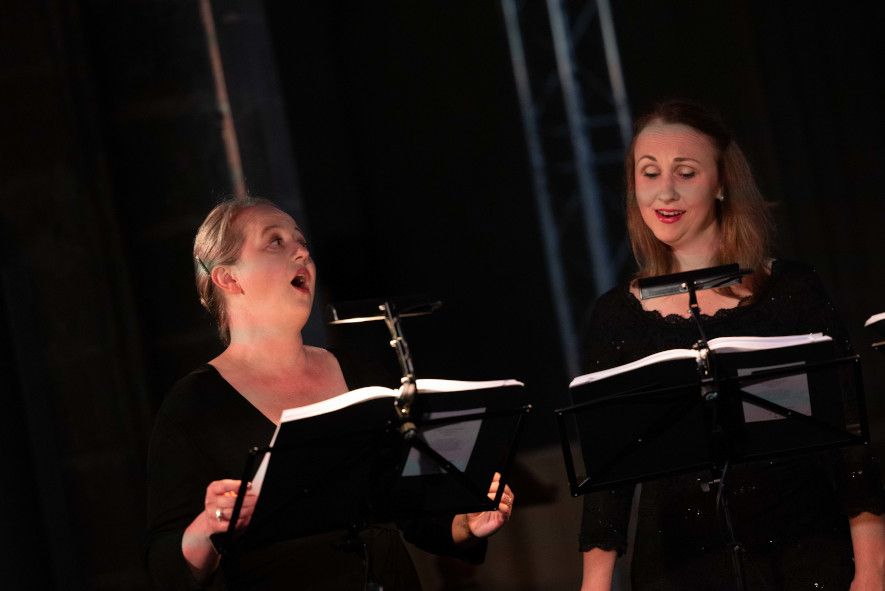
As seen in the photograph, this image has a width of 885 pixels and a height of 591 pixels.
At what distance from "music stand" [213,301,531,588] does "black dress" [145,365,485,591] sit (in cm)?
33

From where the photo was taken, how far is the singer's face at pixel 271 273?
2822 mm

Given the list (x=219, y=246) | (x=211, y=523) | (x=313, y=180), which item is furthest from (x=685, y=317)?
(x=313, y=180)

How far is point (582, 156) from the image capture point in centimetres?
706

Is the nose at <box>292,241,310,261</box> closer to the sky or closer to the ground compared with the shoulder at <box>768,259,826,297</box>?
closer to the sky

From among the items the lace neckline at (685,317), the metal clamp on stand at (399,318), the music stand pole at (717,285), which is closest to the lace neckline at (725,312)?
the lace neckline at (685,317)

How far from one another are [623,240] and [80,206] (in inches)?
159

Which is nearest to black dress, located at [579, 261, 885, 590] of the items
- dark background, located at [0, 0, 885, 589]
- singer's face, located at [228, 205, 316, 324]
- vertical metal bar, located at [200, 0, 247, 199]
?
singer's face, located at [228, 205, 316, 324]

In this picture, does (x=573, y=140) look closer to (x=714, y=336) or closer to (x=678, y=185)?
(x=678, y=185)

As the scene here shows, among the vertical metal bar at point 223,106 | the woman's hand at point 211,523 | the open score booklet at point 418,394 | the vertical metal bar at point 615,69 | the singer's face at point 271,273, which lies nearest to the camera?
the open score booklet at point 418,394

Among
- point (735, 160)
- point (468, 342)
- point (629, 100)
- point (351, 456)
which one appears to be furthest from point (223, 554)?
point (629, 100)

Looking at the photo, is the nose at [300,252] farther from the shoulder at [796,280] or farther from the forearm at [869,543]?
the forearm at [869,543]

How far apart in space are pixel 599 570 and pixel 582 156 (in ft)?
14.8

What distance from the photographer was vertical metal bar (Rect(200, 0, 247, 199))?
411 cm

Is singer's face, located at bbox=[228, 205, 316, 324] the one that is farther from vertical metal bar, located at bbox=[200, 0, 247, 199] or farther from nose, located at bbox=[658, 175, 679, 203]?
vertical metal bar, located at bbox=[200, 0, 247, 199]
